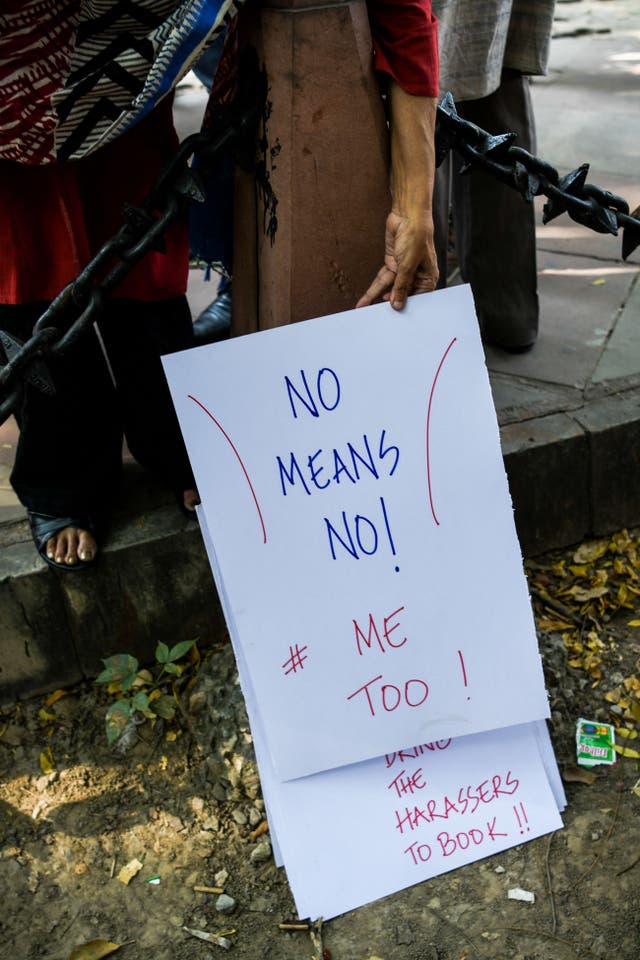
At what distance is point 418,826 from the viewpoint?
5.70ft

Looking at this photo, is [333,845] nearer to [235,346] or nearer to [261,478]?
[261,478]

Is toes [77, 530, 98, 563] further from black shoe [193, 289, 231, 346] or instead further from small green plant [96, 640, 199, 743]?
black shoe [193, 289, 231, 346]

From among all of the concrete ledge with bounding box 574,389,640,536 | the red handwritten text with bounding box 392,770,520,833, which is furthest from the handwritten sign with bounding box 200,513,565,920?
the concrete ledge with bounding box 574,389,640,536

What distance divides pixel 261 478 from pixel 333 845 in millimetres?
678

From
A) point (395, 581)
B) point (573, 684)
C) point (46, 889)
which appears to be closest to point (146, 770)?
point (46, 889)

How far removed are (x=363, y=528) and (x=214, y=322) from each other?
1.41 metres

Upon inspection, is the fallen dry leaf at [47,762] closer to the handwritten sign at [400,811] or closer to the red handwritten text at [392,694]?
the handwritten sign at [400,811]

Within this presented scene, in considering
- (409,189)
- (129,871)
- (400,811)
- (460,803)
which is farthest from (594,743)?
(409,189)

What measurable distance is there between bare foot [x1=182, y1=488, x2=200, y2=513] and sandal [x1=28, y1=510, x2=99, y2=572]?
19 centimetres

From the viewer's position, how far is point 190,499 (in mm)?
2074

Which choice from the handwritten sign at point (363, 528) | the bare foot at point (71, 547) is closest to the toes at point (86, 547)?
the bare foot at point (71, 547)

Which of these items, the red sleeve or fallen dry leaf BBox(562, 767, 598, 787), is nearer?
the red sleeve

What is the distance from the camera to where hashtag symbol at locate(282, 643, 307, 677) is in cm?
160

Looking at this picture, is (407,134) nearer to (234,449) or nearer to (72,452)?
(234,449)
